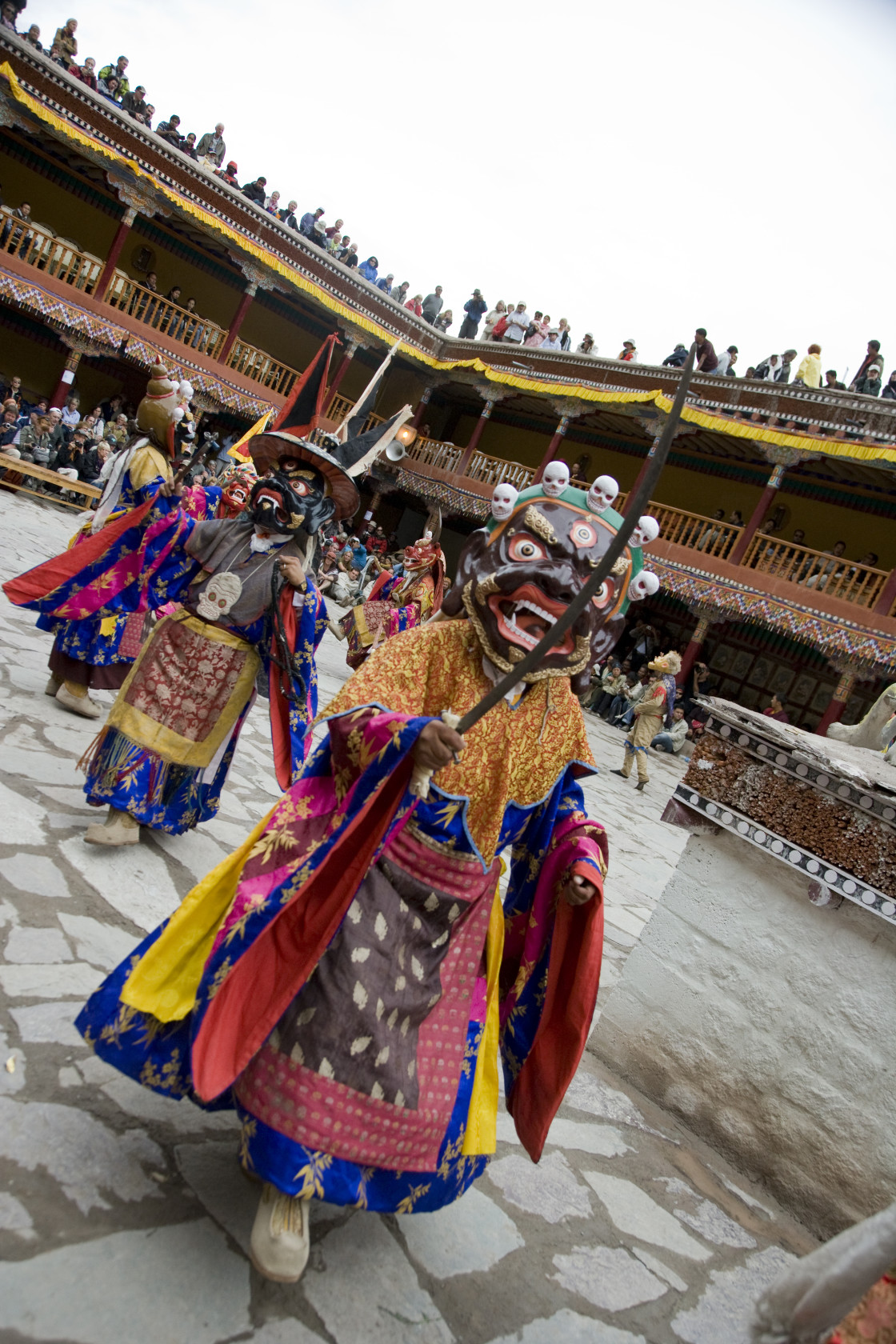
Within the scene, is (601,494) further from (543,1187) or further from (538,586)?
(543,1187)

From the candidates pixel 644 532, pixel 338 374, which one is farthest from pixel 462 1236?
pixel 338 374

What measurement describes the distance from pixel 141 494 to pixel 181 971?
341cm

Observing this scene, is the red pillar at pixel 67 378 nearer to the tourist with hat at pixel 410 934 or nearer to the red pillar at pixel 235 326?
the red pillar at pixel 235 326

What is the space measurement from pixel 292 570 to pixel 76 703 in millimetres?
2023

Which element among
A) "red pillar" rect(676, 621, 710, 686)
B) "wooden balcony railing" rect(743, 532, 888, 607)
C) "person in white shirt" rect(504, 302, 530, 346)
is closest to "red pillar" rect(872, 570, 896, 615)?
"wooden balcony railing" rect(743, 532, 888, 607)

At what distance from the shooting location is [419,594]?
7301 mm

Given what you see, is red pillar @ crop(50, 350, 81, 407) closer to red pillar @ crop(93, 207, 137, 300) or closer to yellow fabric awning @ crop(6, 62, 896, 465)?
red pillar @ crop(93, 207, 137, 300)

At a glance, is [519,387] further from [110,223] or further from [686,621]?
[110,223]

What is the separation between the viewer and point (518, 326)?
21.2m

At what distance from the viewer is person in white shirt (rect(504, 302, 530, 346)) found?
21.2m

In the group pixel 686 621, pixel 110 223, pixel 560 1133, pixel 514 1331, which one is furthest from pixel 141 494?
pixel 110 223

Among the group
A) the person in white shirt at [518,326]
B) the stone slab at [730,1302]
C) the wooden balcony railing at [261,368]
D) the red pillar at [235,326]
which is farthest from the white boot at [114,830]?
the person in white shirt at [518,326]

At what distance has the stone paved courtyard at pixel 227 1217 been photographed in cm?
169

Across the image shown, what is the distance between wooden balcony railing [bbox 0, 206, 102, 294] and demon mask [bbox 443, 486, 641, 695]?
1673 centimetres
